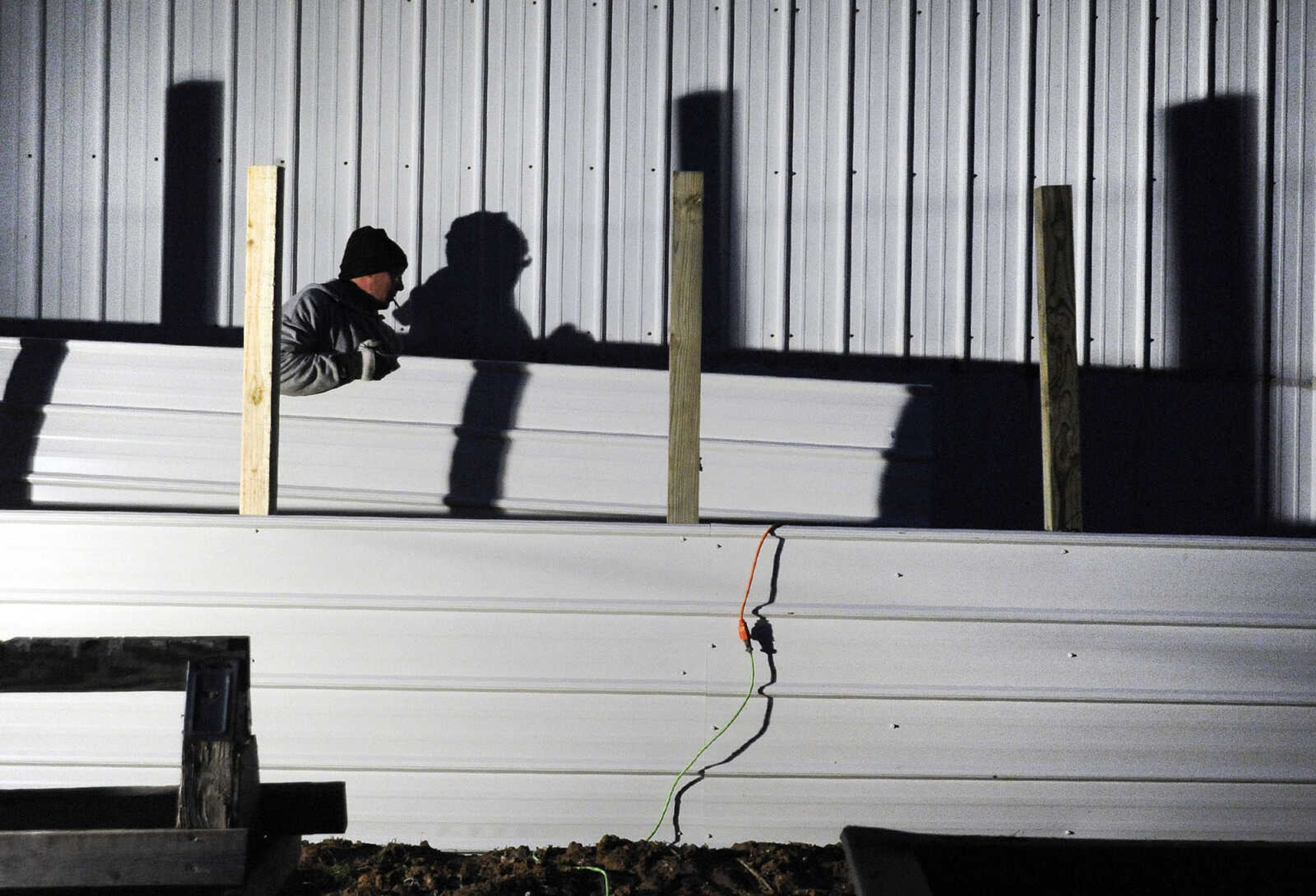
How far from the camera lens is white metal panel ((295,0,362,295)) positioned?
5.18m

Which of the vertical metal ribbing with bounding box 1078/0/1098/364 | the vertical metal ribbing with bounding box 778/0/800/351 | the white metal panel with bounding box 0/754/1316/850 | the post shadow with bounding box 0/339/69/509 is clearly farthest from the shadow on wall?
the vertical metal ribbing with bounding box 1078/0/1098/364

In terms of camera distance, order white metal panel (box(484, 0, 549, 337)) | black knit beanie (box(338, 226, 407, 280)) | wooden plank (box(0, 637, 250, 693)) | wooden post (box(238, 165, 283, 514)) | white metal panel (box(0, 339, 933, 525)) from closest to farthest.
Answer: wooden plank (box(0, 637, 250, 693)), wooden post (box(238, 165, 283, 514)), white metal panel (box(0, 339, 933, 525)), black knit beanie (box(338, 226, 407, 280)), white metal panel (box(484, 0, 549, 337))

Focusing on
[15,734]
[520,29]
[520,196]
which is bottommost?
[15,734]

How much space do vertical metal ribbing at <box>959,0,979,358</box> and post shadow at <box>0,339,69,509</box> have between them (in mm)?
4084

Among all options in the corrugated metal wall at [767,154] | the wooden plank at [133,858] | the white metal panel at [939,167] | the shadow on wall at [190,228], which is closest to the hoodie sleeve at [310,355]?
the corrugated metal wall at [767,154]

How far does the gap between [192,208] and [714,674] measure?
354cm

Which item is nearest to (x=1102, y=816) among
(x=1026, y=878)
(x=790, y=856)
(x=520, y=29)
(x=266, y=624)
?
(x=790, y=856)

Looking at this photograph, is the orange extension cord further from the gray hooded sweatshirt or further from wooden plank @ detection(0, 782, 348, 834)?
the gray hooded sweatshirt

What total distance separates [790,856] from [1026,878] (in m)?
1.83

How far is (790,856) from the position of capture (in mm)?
3469

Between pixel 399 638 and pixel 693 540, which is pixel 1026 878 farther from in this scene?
pixel 399 638

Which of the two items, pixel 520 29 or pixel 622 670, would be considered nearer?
pixel 622 670

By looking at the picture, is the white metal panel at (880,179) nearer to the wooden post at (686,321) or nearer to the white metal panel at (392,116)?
the wooden post at (686,321)

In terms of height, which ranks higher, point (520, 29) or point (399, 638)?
point (520, 29)
